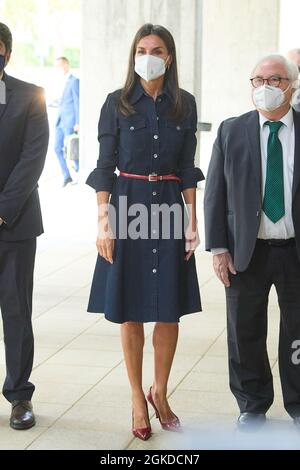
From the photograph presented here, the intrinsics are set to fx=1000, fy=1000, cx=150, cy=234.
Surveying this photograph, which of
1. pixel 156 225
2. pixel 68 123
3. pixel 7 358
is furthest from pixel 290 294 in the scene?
pixel 68 123

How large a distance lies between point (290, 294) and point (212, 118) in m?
12.0

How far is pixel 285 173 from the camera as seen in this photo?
4602 mm

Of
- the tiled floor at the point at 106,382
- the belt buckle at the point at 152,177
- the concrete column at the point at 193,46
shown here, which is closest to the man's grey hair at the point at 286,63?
the belt buckle at the point at 152,177

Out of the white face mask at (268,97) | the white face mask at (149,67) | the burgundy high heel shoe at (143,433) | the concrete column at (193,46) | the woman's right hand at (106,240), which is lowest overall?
the burgundy high heel shoe at (143,433)

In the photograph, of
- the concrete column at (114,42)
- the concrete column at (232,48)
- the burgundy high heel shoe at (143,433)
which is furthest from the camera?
the concrete column at (232,48)

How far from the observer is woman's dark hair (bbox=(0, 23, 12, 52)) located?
15.3ft

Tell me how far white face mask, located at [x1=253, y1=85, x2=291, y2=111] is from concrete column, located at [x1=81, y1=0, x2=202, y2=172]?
8283 mm

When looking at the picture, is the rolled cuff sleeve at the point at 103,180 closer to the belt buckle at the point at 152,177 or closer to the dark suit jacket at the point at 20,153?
the belt buckle at the point at 152,177

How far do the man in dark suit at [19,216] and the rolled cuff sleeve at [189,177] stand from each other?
681mm

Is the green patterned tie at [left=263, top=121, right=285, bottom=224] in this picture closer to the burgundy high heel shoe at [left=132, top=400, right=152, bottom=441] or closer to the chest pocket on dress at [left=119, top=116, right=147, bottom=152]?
the chest pocket on dress at [left=119, top=116, right=147, bottom=152]

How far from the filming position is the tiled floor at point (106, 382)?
4652mm

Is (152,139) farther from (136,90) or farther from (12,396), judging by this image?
(12,396)

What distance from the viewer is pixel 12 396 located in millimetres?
4887
